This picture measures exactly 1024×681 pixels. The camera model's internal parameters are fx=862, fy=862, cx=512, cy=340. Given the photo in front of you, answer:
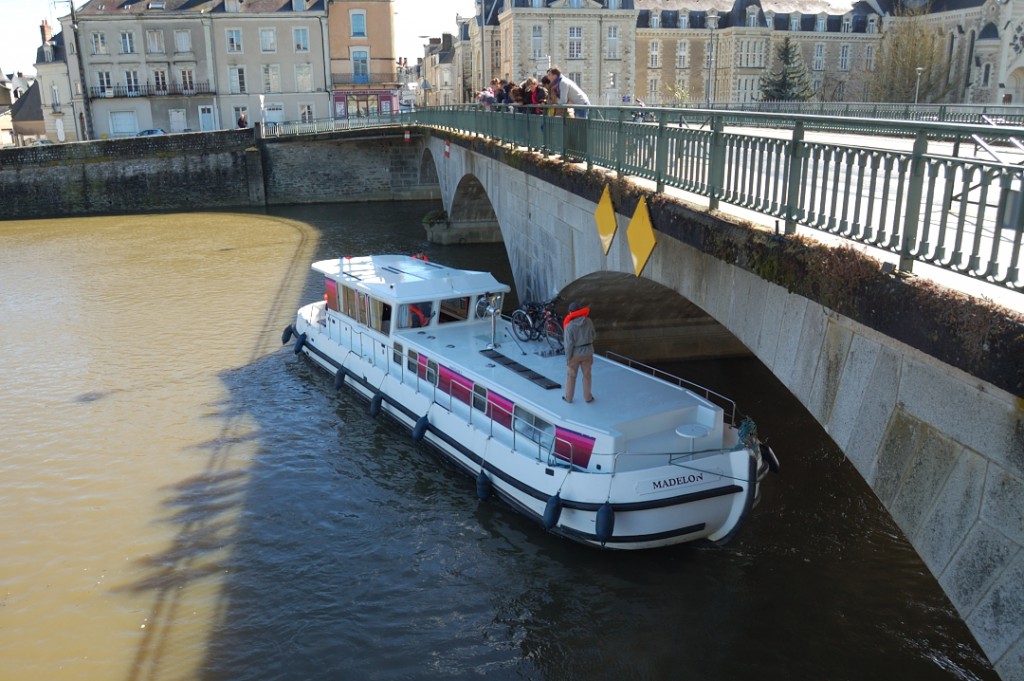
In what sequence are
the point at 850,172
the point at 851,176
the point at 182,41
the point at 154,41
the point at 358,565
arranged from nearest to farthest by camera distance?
the point at 850,172 → the point at 851,176 → the point at 358,565 → the point at 154,41 → the point at 182,41

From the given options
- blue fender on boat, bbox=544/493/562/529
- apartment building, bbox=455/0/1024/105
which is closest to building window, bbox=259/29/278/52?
apartment building, bbox=455/0/1024/105

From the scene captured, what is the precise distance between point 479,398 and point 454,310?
3.44m

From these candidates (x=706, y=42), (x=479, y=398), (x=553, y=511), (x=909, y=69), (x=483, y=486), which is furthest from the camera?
(x=706, y=42)

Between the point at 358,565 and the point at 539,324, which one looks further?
the point at 539,324

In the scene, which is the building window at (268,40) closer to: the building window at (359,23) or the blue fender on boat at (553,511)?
the building window at (359,23)

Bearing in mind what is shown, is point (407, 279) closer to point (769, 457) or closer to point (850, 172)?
point (769, 457)

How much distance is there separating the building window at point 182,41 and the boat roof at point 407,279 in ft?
148

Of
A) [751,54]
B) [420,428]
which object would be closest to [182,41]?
[751,54]

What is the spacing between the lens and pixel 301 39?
57688 mm

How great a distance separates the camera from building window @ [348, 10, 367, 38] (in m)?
62.3

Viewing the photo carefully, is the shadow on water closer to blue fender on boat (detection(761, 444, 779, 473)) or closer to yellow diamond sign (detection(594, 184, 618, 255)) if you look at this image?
blue fender on boat (detection(761, 444, 779, 473))

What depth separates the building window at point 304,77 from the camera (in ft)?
191

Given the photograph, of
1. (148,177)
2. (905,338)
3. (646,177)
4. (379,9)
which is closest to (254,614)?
(646,177)

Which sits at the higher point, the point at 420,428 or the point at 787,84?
the point at 787,84
